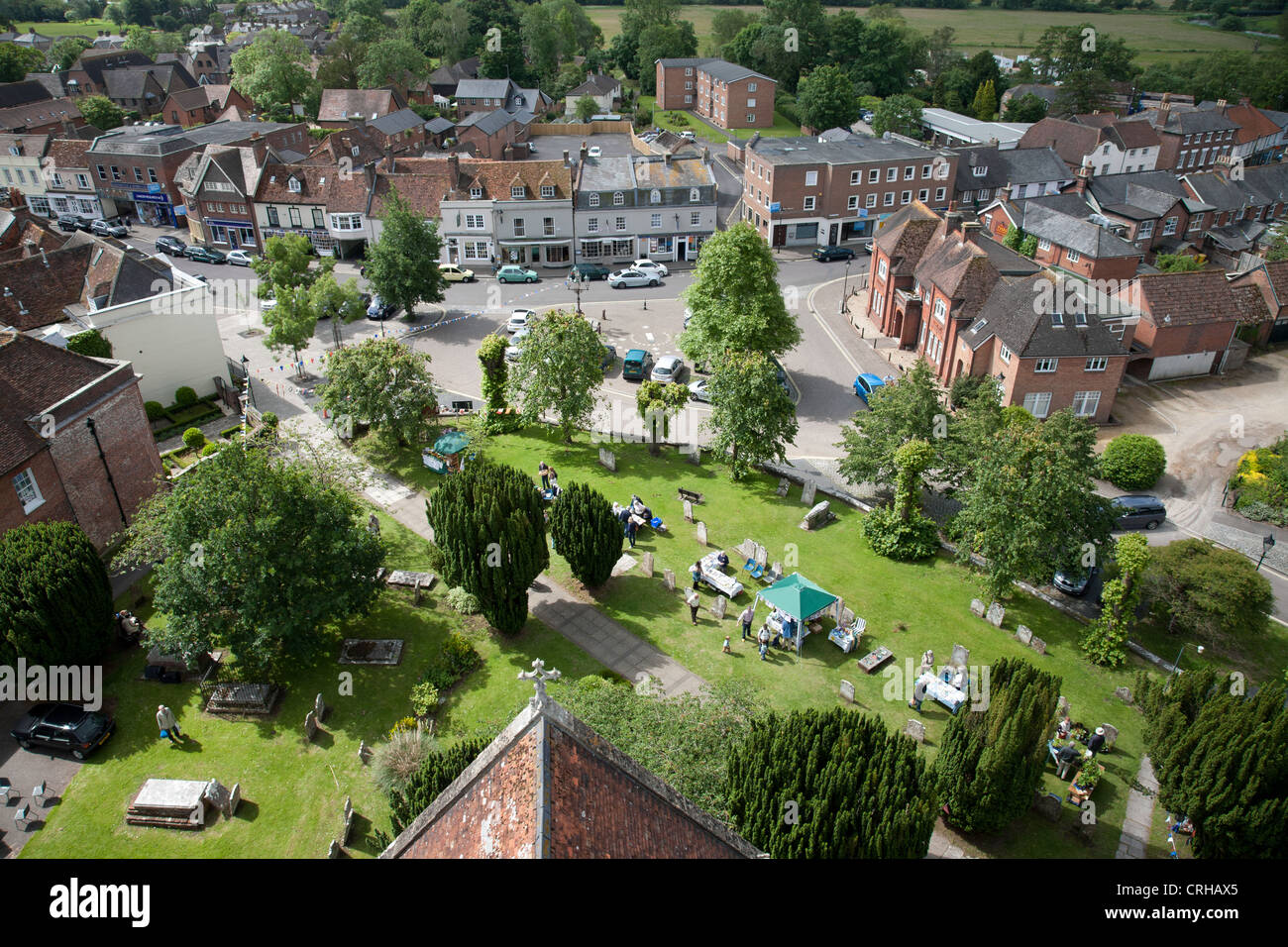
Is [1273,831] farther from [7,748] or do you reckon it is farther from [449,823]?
[7,748]

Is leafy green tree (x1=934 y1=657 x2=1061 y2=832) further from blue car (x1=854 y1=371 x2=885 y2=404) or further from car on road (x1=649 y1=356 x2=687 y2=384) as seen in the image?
car on road (x1=649 y1=356 x2=687 y2=384)

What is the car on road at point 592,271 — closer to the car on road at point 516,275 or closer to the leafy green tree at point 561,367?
the car on road at point 516,275

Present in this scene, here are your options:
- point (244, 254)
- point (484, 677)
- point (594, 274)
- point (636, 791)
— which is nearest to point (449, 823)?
point (636, 791)

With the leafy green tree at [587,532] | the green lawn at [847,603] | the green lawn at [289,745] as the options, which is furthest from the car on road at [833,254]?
the green lawn at [289,745]

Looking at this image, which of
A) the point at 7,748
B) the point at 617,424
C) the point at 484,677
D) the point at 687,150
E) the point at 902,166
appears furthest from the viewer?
the point at 687,150

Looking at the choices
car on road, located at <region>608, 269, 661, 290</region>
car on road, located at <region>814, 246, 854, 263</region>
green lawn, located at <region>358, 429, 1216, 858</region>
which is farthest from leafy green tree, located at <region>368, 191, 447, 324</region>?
car on road, located at <region>814, 246, 854, 263</region>

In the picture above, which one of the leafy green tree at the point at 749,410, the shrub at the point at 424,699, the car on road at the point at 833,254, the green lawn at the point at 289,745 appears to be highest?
the car on road at the point at 833,254

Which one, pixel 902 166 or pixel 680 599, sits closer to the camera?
pixel 680 599
